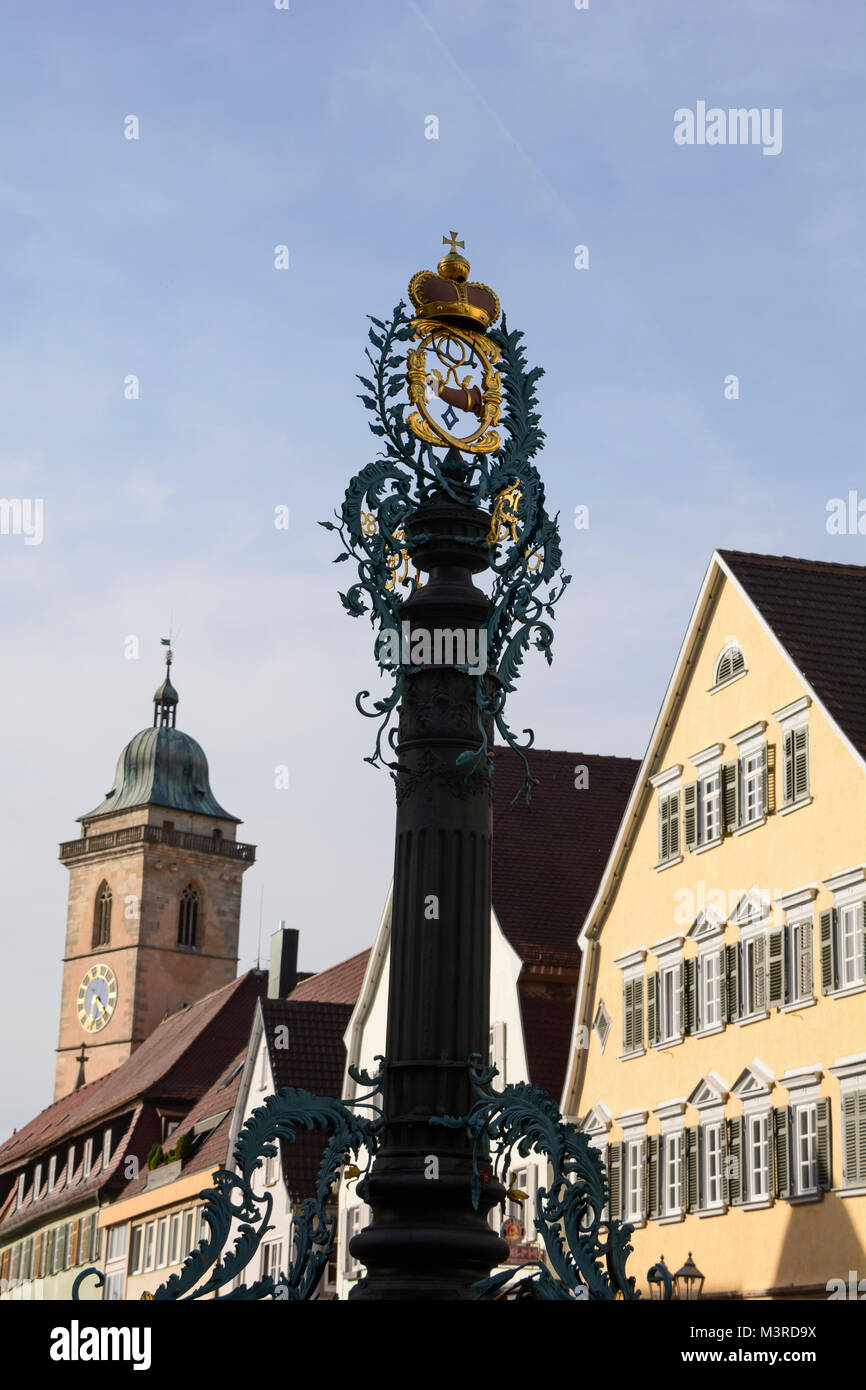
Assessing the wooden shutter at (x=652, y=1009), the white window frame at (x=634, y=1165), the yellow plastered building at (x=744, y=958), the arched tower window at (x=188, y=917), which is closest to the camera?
the yellow plastered building at (x=744, y=958)

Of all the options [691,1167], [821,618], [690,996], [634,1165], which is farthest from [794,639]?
[634,1165]

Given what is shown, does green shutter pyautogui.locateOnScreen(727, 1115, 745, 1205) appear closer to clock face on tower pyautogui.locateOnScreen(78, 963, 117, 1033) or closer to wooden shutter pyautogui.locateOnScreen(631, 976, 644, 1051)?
wooden shutter pyautogui.locateOnScreen(631, 976, 644, 1051)

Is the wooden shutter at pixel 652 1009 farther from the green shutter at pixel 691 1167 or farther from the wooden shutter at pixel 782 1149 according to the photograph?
the wooden shutter at pixel 782 1149

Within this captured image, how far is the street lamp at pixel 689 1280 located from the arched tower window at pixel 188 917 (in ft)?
319

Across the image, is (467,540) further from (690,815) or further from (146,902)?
(146,902)

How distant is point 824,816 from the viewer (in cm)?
2786

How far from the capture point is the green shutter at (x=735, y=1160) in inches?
1137

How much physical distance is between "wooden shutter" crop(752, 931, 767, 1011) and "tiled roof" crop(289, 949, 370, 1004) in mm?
24467

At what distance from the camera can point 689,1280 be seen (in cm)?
2852

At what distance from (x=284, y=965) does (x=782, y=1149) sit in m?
33.8

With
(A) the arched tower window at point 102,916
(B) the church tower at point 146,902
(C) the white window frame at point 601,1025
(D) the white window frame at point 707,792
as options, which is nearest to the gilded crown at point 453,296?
(D) the white window frame at point 707,792

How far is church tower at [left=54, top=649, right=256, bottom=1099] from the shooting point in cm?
12306

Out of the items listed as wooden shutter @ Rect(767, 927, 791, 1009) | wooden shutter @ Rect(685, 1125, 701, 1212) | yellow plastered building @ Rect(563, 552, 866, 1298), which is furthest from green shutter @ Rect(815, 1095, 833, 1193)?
wooden shutter @ Rect(685, 1125, 701, 1212)
